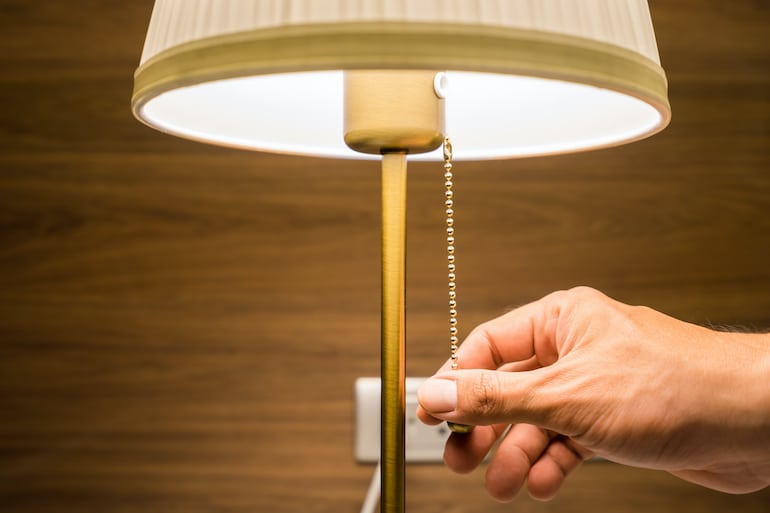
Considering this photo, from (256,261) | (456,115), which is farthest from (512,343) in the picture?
(256,261)

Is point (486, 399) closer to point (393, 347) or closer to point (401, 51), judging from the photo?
point (393, 347)

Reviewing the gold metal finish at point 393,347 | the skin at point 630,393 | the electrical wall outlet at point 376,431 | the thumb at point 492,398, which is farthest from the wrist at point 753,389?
the electrical wall outlet at point 376,431

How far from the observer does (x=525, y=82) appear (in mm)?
517

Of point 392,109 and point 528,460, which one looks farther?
point 528,460

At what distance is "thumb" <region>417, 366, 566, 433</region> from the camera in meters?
0.46

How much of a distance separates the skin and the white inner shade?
0.48ft

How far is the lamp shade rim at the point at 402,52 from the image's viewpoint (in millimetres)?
288

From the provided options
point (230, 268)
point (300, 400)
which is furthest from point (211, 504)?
point (230, 268)

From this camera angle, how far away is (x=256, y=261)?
2.74 feet

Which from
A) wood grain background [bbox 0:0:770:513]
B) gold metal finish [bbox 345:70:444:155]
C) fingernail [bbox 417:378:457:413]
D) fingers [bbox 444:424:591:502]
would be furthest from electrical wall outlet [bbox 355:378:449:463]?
gold metal finish [bbox 345:70:444:155]

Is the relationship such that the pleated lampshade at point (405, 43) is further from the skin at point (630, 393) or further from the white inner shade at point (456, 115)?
the skin at point (630, 393)

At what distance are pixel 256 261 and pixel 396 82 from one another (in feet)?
1.56

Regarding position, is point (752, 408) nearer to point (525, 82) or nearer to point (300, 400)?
point (525, 82)

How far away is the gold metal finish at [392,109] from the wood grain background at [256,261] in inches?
16.5
